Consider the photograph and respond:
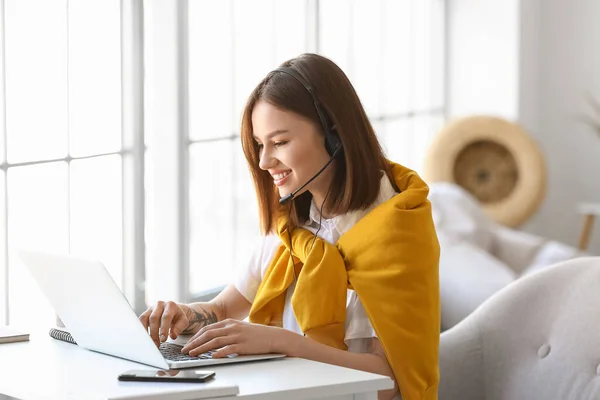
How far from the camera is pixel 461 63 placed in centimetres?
551

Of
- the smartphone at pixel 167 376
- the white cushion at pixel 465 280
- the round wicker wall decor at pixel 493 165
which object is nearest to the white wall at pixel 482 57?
the round wicker wall decor at pixel 493 165

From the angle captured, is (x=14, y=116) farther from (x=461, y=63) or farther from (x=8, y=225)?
(x=461, y=63)

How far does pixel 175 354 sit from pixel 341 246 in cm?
40

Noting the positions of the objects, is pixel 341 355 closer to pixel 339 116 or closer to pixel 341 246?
pixel 341 246

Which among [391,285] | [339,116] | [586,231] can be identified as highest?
[339,116]

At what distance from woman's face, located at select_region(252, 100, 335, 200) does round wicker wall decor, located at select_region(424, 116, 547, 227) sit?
300 centimetres

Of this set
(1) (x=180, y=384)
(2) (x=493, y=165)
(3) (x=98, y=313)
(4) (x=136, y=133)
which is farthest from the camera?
(2) (x=493, y=165)

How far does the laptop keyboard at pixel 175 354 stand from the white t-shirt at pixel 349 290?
0.92ft

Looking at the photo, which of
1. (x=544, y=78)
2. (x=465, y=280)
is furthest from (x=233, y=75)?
(x=544, y=78)

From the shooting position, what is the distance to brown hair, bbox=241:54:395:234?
6.39 ft

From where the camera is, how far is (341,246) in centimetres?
197

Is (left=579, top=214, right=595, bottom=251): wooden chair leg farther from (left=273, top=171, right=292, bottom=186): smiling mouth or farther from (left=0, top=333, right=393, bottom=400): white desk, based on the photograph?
(left=0, top=333, right=393, bottom=400): white desk

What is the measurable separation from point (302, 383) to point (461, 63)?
13.7ft

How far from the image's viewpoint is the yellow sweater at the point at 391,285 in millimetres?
1887
